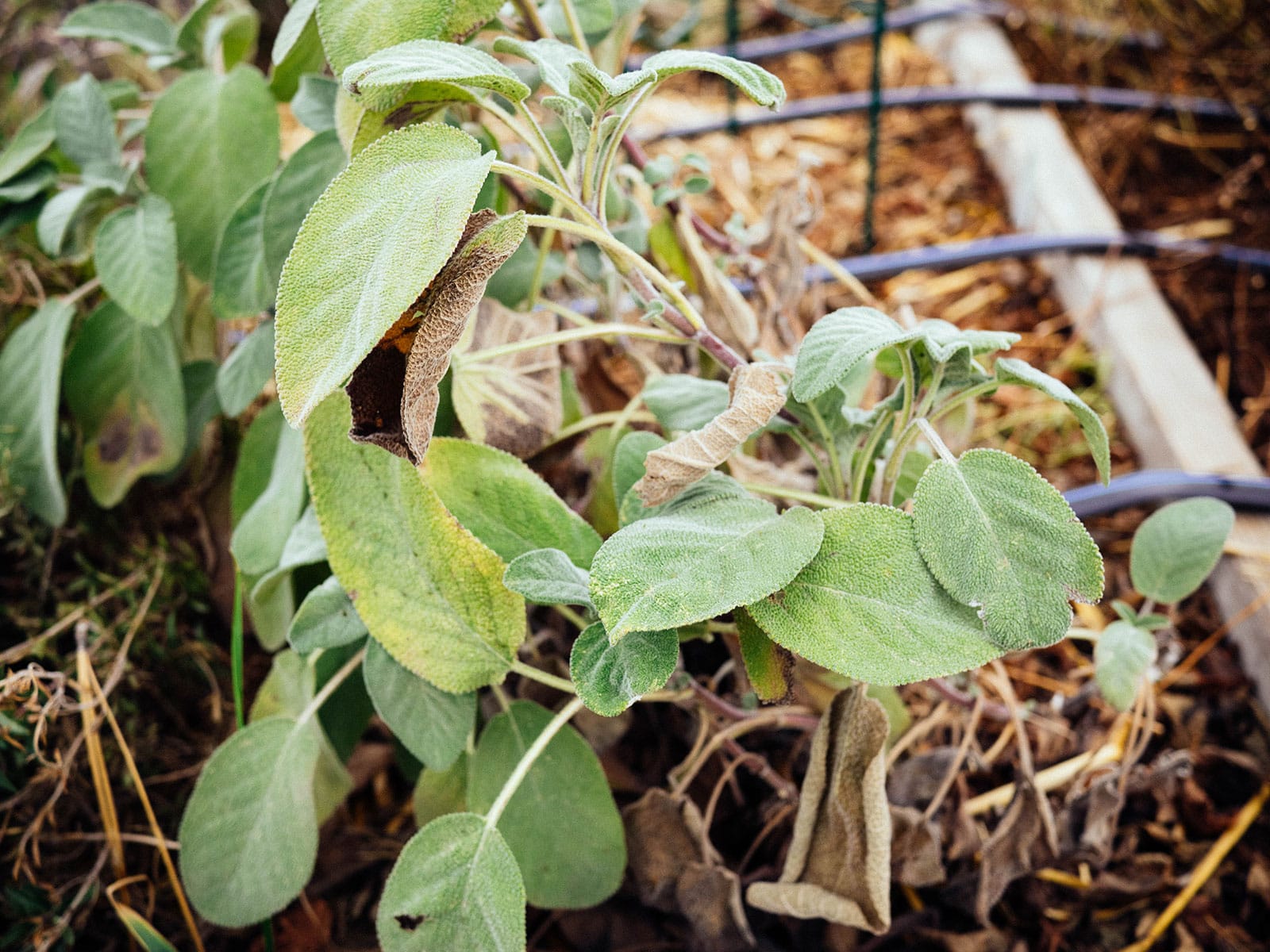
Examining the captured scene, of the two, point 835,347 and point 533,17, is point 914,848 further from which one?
point 533,17

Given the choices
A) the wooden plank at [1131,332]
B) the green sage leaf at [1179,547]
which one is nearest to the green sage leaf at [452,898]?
the green sage leaf at [1179,547]

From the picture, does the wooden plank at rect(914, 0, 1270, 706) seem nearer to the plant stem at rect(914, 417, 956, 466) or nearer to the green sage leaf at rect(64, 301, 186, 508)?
the plant stem at rect(914, 417, 956, 466)

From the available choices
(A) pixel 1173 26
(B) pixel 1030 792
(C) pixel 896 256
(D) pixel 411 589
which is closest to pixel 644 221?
(D) pixel 411 589

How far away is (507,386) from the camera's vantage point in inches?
25.0

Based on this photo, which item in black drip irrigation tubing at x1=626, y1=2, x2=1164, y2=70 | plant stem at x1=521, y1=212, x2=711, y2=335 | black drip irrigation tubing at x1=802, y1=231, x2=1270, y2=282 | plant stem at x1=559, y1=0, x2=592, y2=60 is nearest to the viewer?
plant stem at x1=521, y1=212, x2=711, y2=335

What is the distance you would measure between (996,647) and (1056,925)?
0.46m

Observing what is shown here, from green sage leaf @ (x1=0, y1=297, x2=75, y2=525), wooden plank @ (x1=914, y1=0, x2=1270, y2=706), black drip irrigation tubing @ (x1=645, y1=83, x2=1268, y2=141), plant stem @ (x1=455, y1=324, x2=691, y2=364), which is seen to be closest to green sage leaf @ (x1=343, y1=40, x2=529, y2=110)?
plant stem @ (x1=455, y1=324, x2=691, y2=364)

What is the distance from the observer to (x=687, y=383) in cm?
56

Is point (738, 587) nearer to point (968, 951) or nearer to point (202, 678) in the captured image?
point (968, 951)

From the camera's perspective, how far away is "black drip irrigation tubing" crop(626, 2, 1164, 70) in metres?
1.74

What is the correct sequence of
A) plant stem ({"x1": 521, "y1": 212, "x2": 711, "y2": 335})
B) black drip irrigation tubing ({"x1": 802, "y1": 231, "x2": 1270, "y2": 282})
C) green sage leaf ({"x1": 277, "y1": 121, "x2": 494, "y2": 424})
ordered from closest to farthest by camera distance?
green sage leaf ({"x1": 277, "y1": 121, "x2": 494, "y2": 424})
plant stem ({"x1": 521, "y1": 212, "x2": 711, "y2": 335})
black drip irrigation tubing ({"x1": 802, "y1": 231, "x2": 1270, "y2": 282})

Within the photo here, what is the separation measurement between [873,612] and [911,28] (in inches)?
74.5

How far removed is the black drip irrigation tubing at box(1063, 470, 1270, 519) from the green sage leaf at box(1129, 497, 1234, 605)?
0.22 metres

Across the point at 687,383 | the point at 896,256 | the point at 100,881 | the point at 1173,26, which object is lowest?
the point at 100,881
